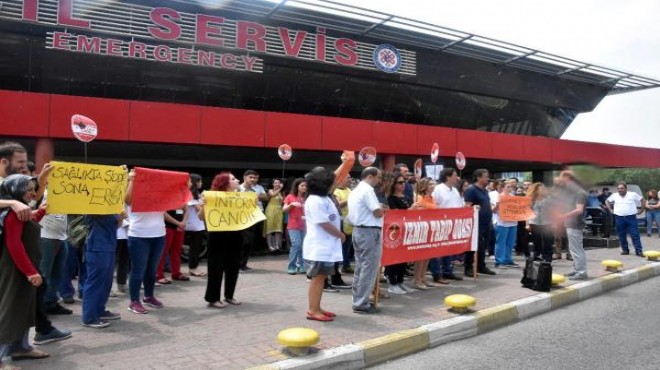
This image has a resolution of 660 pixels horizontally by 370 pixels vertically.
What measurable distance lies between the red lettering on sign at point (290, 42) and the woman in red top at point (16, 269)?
50.5 ft

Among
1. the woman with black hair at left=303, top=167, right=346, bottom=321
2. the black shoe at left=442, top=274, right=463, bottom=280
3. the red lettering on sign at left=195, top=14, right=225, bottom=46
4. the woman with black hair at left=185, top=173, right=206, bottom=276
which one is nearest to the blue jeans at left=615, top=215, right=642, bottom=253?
the black shoe at left=442, top=274, right=463, bottom=280

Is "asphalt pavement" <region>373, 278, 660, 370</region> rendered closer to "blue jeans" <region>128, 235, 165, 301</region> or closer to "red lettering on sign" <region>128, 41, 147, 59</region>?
"blue jeans" <region>128, 235, 165, 301</region>

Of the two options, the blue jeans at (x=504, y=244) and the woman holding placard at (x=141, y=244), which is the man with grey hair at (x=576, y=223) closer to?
the blue jeans at (x=504, y=244)

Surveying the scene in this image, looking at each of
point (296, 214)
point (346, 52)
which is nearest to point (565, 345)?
point (296, 214)

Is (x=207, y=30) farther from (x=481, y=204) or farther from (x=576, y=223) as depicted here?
(x=576, y=223)

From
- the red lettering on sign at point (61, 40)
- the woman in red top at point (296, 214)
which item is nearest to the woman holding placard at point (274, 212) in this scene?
the woman in red top at point (296, 214)

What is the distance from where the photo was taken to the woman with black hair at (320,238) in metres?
5.45

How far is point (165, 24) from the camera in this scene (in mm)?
16219

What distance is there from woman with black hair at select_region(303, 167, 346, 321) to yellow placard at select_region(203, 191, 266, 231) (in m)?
1.21

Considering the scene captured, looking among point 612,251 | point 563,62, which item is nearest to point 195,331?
point 612,251

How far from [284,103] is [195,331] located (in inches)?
641

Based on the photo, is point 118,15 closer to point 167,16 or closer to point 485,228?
point 167,16

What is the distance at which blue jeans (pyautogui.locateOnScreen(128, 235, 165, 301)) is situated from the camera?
18.7ft

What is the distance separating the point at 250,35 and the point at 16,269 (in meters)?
15.2
